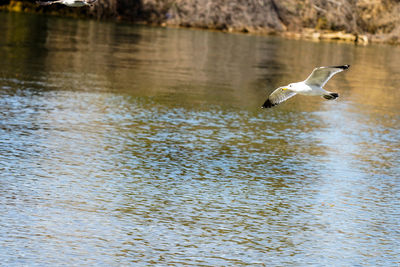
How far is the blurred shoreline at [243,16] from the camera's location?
10719 cm

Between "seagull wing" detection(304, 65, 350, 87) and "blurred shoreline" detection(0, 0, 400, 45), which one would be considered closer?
"seagull wing" detection(304, 65, 350, 87)

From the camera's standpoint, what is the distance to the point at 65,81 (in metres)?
34.1

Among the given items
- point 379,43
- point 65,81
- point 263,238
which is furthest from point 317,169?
point 379,43

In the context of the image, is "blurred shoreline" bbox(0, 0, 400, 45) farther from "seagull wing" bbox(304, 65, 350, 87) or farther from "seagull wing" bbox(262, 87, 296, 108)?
"seagull wing" bbox(304, 65, 350, 87)

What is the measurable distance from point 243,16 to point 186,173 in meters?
92.7

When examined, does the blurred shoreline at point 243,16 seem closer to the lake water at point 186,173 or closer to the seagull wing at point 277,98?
the lake water at point 186,173

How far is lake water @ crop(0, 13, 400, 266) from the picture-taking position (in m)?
13.7

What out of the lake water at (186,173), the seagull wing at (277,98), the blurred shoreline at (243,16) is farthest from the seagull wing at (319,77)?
the blurred shoreline at (243,16)

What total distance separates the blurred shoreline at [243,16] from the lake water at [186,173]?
68.8 meters

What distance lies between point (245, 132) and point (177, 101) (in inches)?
234

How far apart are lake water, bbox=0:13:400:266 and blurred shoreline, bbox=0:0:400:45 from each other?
68.8 meters

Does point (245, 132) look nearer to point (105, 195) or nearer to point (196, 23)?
point (105, 195)

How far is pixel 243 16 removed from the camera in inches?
4328

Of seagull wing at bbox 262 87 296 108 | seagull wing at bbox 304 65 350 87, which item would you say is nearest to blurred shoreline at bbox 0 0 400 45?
seagull wing at bbox 262 87 296 108
